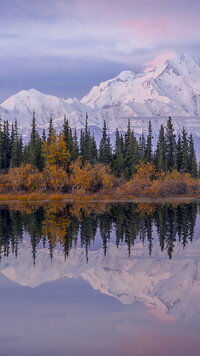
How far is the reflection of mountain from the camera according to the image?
18.5 meters

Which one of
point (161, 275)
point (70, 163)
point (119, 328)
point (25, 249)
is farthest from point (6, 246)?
point (70, 163)

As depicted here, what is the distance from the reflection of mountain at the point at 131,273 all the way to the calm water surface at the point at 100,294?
4 centimetres

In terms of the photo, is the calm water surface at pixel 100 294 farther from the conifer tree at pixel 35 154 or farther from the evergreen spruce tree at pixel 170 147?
the evergreen spruce tree at pixel 170 147

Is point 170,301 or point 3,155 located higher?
point 3,155

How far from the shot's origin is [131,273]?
2323 cm

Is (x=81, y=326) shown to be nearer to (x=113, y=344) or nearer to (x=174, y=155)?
(x=113, y=344)

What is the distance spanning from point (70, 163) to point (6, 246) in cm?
7414

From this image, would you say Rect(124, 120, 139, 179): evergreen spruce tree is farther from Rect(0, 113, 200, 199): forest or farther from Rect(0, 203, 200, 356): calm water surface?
Rect(0, 203, 200, 356): calm water surface

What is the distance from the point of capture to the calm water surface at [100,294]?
46.3 feet

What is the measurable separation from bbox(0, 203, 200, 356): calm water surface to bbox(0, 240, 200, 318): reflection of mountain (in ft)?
0.12

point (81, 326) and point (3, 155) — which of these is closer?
point (81, 326)

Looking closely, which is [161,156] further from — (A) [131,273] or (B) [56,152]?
(A) [131,273]

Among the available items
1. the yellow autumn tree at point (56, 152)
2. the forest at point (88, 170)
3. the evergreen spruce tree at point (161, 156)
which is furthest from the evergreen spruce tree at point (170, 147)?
the yellow autumn tree at point (56, 152)

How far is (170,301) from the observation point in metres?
18.1
